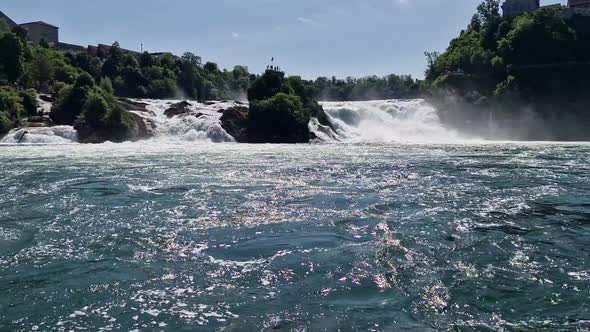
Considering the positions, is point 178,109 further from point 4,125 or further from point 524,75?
point 524,75

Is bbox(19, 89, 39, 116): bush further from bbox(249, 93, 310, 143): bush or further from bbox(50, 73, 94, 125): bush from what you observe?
bbox(249, 93, 310, 143): bush

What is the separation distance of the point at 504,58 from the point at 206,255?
78.8 metres

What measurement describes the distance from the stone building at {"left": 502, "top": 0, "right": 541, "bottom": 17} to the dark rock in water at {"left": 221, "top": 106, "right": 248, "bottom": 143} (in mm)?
75045

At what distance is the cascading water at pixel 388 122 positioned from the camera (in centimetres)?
5797

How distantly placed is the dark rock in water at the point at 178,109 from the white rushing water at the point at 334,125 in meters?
0.31

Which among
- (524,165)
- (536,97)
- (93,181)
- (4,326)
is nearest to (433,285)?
(4,326)

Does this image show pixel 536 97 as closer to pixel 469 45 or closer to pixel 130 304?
pixel 469 45

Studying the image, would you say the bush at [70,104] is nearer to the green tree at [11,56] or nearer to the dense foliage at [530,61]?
the green tree at [11,56]

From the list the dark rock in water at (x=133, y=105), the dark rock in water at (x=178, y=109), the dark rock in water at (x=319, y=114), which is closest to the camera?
the dark rock in water at (x=178, y=109)

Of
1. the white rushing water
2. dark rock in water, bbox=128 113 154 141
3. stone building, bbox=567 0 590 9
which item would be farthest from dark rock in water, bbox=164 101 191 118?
stone building, bbox=567 0 590 9

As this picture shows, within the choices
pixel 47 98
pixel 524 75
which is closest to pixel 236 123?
pixel 47 98

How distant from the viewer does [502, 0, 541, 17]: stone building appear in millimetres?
105875

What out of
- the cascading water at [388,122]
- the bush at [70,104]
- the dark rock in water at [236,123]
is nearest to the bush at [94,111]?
the bush at [70,104]

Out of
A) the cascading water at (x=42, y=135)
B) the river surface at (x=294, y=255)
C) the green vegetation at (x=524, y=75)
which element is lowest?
the river surface at (x=294, y=255)
